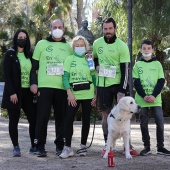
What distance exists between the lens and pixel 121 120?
7.85m

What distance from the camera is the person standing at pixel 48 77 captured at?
7.98 metres

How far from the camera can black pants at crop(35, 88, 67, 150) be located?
7980 mm

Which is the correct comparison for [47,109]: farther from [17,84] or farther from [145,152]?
[145,152]

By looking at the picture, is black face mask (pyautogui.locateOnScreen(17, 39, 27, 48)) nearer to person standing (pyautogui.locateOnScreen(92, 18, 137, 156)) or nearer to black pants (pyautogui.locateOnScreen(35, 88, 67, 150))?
black pants (pyautogui.locateOnScreen(35, 88, 67, 150))

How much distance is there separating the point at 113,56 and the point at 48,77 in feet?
3.61

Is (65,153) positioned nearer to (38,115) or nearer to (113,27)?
(38,115)

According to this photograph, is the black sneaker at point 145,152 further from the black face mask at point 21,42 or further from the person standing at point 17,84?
the black face mask at point 21,42

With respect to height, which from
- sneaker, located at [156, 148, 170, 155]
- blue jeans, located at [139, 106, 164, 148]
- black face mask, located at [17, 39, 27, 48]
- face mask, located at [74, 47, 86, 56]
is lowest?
sneaker, located at [156, 148, 170, 155]

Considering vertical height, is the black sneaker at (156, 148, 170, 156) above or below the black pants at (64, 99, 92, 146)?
below

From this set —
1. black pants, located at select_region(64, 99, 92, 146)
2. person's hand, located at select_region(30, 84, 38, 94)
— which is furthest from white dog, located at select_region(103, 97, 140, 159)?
person's hand, located at select_region(30, 84, 38, 94)

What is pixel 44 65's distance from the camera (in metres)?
8.02

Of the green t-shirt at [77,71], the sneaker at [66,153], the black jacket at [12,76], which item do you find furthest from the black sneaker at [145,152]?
the black jacket at [12,76]

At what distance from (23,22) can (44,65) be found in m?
21.5

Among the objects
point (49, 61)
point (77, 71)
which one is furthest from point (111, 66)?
point (49, 61)
